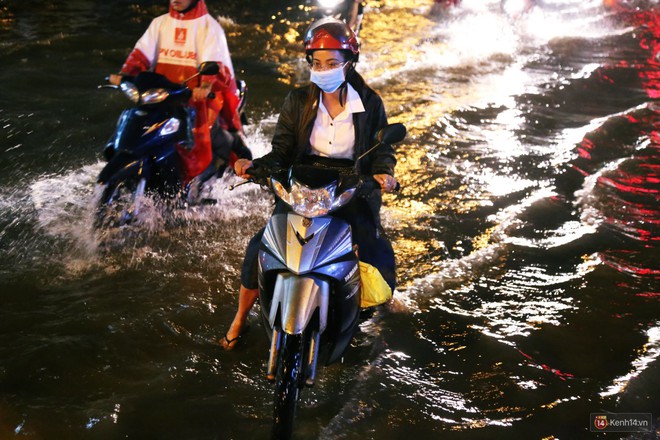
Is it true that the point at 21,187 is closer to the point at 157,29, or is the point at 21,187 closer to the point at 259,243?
the point at 157,29

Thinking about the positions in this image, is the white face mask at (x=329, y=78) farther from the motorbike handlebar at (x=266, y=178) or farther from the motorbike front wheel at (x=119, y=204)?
the motorbike front wheel at (x=119, y=204)

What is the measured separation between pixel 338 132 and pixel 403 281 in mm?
1792

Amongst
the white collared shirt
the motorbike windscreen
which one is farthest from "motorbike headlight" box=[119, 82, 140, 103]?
the motorbike windscreen

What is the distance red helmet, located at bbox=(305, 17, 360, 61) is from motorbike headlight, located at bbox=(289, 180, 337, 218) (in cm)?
102

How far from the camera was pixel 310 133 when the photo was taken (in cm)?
429

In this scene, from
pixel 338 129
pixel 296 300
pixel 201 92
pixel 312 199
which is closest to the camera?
pixel 296 300

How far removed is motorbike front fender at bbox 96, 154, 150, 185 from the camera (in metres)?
5.45

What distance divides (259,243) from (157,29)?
10.4 ft

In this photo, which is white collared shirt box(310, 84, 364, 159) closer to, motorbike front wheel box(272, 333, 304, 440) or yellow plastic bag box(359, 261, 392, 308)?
yellow plastic bag box(359, 261, 392, 308)

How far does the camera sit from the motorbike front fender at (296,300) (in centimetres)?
334

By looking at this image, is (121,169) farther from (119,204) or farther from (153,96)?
(153,96)

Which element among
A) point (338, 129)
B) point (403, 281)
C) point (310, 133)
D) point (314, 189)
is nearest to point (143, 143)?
point (310, 133)

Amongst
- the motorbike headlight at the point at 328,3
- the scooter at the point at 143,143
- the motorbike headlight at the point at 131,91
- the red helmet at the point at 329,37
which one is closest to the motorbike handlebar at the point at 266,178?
the red helmet at the point at 329,37

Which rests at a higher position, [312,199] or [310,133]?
[310,133]
